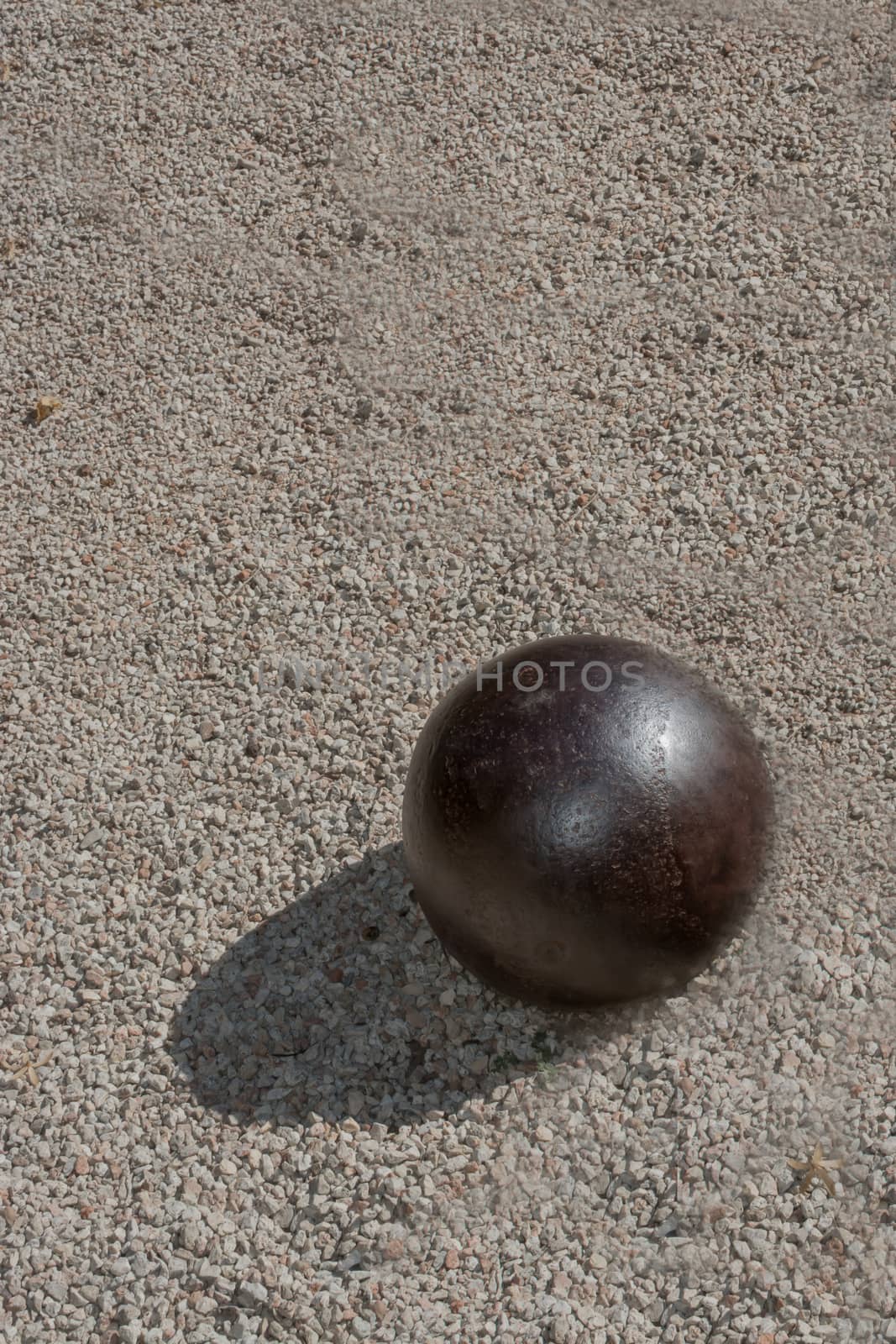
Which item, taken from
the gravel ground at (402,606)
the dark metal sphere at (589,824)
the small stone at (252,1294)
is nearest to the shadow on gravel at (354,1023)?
the gravel ground at (402,606)

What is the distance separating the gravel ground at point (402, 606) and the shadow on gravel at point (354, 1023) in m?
0.02

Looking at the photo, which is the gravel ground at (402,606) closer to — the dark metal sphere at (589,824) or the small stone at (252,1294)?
the small stone at (252,1294)

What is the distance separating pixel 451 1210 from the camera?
14.4 feet

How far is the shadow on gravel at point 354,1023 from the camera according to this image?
4.73 m

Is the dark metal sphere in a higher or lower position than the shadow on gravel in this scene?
higher

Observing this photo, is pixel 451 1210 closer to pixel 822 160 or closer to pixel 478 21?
pixel 822 160

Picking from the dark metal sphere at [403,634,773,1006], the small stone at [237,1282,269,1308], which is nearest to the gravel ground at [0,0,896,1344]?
the small stone at [237,1282,269,1308]

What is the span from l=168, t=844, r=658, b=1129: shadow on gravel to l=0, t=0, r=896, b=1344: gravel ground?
0.02 m

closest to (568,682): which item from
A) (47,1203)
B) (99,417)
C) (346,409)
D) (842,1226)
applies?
(842,1226)

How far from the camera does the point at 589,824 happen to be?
13.6ft

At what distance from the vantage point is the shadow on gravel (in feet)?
15.5

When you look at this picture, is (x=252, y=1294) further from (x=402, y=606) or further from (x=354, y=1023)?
(x=402, y=606)

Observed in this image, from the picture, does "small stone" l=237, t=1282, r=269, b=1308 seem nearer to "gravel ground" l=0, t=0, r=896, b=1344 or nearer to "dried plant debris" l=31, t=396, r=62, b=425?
"gravel ground" l=0, t=0, r=896, b=1344

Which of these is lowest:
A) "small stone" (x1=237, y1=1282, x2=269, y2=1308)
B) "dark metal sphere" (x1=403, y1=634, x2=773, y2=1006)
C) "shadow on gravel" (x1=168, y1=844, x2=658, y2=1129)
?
"small stone" (x1=237, y1=1282, x2=269, y2=1308)
